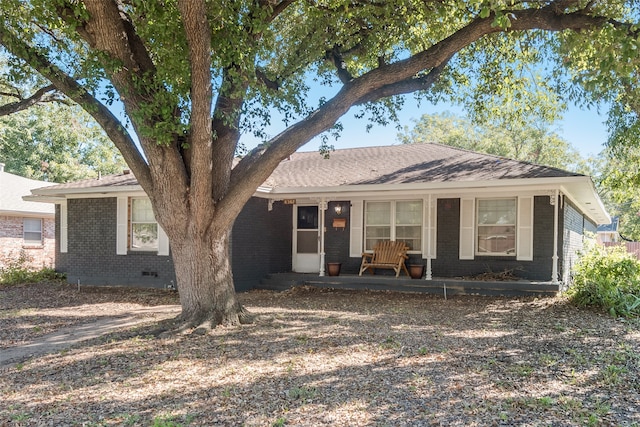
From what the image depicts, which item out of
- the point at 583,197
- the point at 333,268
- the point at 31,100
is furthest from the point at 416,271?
the point at 31,100

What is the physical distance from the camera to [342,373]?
199 inches

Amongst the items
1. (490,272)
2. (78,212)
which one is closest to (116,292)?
(78,212)

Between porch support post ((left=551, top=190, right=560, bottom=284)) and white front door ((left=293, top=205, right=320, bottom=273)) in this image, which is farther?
white front door ((left=293, top=205, right=320, bottom=273))

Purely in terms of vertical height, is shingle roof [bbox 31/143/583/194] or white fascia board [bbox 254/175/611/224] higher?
shingle roof [bbox 31/143/583/194]

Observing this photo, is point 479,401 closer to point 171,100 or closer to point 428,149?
point 171,100

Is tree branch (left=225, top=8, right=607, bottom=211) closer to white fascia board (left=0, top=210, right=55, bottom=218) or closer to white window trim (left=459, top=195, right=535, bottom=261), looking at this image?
white window trim (left=459, top=195, right=535, bottom=261)

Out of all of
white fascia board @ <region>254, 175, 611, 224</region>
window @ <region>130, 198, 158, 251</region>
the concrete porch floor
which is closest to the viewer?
white fascia board @ <region>254, 175, 611, 224</region>

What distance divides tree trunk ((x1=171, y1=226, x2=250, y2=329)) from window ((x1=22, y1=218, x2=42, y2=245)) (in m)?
14.4

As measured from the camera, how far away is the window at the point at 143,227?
43.0 feet

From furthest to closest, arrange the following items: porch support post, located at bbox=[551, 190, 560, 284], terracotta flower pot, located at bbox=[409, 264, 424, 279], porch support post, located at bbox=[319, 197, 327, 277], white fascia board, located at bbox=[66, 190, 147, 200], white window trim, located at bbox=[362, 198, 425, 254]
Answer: white fascia board, located at bbox=[66, 190, 147, 200], porch support post, located at bbox=[319, 197, 327, 277], white window trim, located at bbox=[362, 198, 425, 254], terracotta flower pot, located at bbox=[409, 264, 424, 279], porch support post, located at bbox=[551, 190, 560, 284]

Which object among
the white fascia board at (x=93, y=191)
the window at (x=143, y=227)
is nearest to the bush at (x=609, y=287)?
the window at (x=143, y=227)

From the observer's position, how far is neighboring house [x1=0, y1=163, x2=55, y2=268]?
17.4 m

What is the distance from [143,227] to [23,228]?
26.9 feet

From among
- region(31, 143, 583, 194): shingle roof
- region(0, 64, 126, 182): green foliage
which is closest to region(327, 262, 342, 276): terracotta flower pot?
region(31, 143, 583, 194): shingle roof
